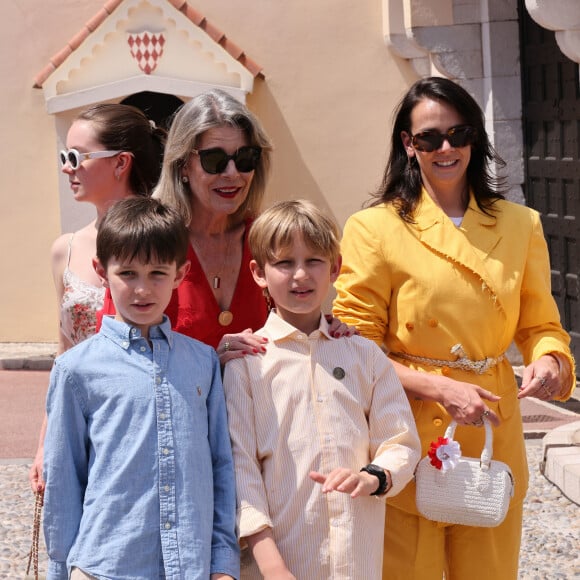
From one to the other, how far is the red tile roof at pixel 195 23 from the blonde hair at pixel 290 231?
876cm

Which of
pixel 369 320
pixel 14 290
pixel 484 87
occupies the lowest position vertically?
pixel 14 290

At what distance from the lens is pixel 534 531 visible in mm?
5605

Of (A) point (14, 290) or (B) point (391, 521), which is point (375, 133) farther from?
(B) point (391, 521)

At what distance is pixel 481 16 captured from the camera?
34.2 feet

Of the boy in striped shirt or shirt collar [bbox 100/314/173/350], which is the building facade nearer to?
the boy in striped shirt

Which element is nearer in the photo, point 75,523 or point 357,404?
point 75,523

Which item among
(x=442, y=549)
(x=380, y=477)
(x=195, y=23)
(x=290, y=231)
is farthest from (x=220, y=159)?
(x=195, y=23)

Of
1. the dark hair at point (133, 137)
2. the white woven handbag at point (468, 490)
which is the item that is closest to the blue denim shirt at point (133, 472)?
the white woven handbag at point (468, 490)

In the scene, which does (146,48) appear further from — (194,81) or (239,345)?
(239,345)

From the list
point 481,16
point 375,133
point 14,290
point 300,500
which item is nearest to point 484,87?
point 481,16

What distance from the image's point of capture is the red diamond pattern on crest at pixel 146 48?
1159cm

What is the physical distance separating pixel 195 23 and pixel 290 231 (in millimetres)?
8979

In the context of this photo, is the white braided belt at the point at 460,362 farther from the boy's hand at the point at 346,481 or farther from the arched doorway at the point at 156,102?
the arched doorway at the point at 156,102

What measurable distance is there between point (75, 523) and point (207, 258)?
33.1 inches
